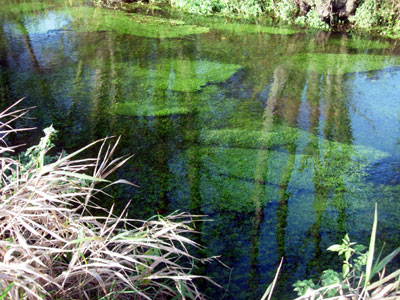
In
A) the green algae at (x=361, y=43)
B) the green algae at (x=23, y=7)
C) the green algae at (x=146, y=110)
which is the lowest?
the green algae at (x=146, y=110)

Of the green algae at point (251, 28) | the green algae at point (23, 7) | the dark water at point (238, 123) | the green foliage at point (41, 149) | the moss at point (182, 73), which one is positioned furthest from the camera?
the green algae at point (23, 7)

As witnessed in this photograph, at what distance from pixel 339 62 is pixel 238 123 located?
208 cm

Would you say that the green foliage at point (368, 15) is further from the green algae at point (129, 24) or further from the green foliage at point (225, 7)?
the green algae at point (129, 24)

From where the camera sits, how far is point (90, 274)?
1.40 meters

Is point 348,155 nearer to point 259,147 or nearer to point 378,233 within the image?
point 259,147

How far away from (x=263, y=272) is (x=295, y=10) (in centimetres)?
555

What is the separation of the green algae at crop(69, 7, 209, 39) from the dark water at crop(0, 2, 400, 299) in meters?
0.06

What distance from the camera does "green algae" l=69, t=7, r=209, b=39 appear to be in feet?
18.7

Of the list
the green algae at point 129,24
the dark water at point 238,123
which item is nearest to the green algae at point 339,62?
the dark water at point 238,123

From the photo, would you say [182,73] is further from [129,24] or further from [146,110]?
[129,24]

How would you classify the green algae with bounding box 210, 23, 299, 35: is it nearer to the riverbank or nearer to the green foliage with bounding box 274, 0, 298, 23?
the riverbank

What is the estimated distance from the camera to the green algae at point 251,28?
5925 millimetres

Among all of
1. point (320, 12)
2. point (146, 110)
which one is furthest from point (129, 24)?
point (146, 110)

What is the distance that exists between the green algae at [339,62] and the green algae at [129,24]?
166 centimetres
